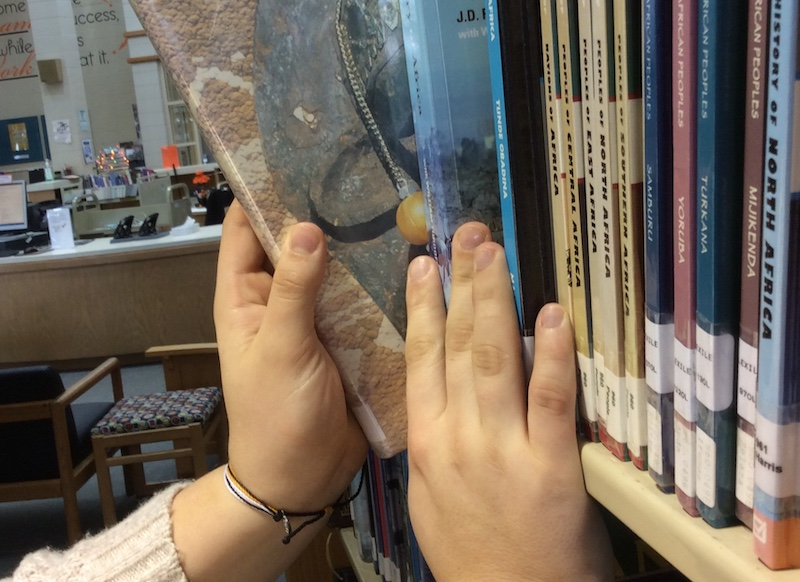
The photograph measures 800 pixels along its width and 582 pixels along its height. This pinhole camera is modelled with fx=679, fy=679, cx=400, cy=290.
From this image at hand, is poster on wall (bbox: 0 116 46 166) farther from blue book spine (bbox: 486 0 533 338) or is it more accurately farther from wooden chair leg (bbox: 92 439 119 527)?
blue book spine (bbox: 486 0 533 338)

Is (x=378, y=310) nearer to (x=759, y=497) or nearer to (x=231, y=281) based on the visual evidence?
(x=231, y=281)

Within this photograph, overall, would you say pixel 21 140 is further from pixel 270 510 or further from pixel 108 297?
pixel 270 510

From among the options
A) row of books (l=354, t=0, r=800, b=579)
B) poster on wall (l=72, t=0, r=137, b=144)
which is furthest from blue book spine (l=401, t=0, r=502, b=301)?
poster on wall (l=72, t=0, r=137, b=144)

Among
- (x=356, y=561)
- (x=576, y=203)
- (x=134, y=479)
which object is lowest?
(x=134, y=479)

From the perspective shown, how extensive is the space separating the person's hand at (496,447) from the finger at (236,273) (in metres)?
0.27

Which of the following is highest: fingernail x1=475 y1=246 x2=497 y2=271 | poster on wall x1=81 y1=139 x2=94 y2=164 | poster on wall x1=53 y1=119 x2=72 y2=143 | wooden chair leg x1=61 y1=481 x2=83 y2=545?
poster on wall x1=53 y1=119 x2=72 y2=143

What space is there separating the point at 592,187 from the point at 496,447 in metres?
0.20

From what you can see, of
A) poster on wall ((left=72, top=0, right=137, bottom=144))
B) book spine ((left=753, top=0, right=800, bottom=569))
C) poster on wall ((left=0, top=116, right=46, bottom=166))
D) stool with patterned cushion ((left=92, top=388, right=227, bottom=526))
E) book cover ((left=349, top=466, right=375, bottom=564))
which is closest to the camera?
book spine ((left=753, top=0, right=800, bottom=569))

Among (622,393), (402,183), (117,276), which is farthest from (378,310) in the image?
(117,276)

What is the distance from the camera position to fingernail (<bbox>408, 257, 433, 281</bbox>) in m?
0.58

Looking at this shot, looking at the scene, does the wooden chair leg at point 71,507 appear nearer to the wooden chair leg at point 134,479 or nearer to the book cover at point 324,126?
the wooden chair leg at point 134,479

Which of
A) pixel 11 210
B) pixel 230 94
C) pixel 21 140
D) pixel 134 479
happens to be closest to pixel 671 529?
pixel 230 94

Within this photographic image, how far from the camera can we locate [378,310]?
622 mm

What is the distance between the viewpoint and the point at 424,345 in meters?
0.57
